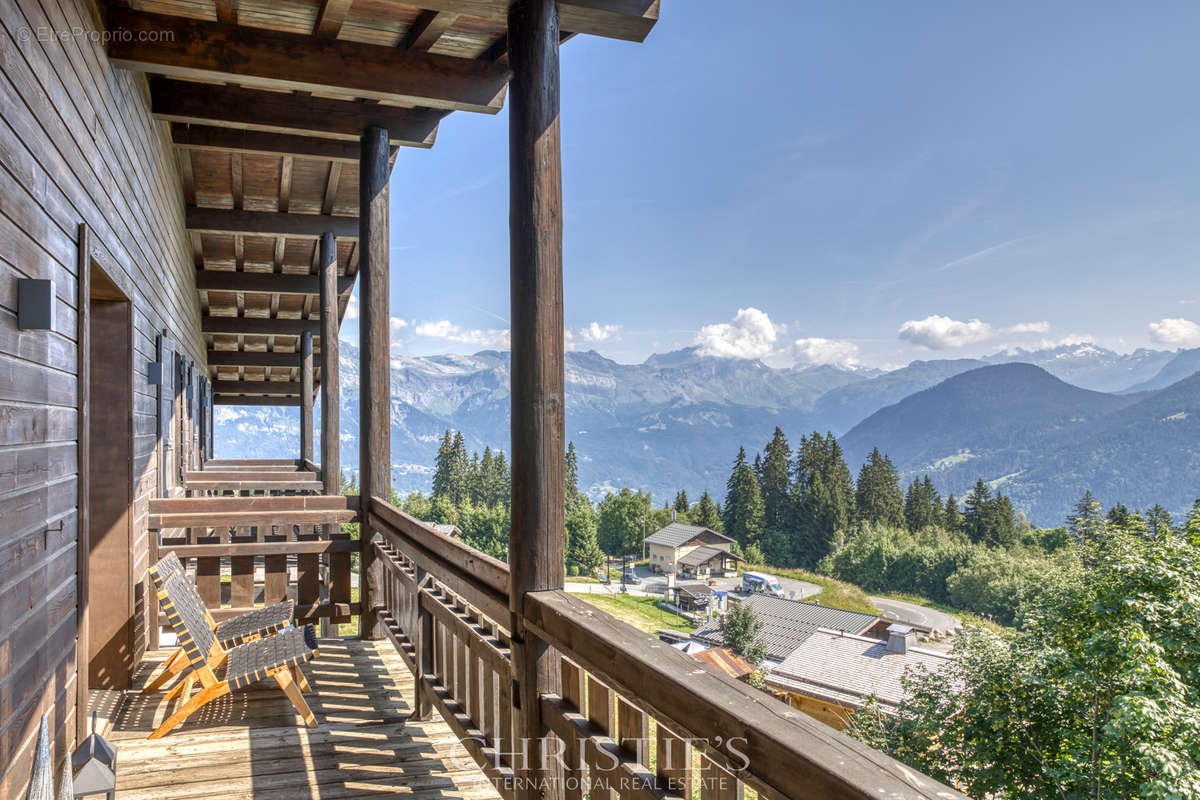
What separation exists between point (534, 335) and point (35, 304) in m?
1.28

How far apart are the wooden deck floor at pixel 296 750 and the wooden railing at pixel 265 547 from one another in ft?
2.40

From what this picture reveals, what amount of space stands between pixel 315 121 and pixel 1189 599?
934 inches

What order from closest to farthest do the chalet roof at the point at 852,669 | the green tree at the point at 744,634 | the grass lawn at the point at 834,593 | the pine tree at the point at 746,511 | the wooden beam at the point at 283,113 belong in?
the wooden beam at the point at 283,113, the chalet roof at the point at 852,669, the green tree at the point at 744,634, the grass lawn at the point at 834,593, the pine tree at the point at 746,511

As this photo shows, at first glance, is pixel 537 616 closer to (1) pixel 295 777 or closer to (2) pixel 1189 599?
(1) pixel 295 777

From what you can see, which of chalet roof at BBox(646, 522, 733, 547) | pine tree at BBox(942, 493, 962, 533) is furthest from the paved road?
chalet roof at BBox(646, 522, 733, 547)

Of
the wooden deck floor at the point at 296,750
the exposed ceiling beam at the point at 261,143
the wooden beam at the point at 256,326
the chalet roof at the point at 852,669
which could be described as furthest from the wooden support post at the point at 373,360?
the chalet roof at the point at 852,669

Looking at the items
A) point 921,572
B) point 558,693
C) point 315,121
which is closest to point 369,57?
point 315,121

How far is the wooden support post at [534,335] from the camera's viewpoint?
2168mm

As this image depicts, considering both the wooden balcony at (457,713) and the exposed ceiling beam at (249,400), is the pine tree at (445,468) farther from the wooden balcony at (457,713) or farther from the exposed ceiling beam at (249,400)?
the wooden balcony at (457,713)

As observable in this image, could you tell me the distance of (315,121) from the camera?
4277mm

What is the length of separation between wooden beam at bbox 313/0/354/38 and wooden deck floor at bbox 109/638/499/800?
303 cm

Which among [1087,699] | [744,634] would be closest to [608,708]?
[1087,699]

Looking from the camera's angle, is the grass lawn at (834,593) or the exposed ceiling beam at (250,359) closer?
the exposed ceiling beam at (250,359)

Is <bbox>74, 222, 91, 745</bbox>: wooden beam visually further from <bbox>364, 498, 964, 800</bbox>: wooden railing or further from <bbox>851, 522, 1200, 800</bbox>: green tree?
<bbox>851, 522, 1200, 800</bbox>: green tree
